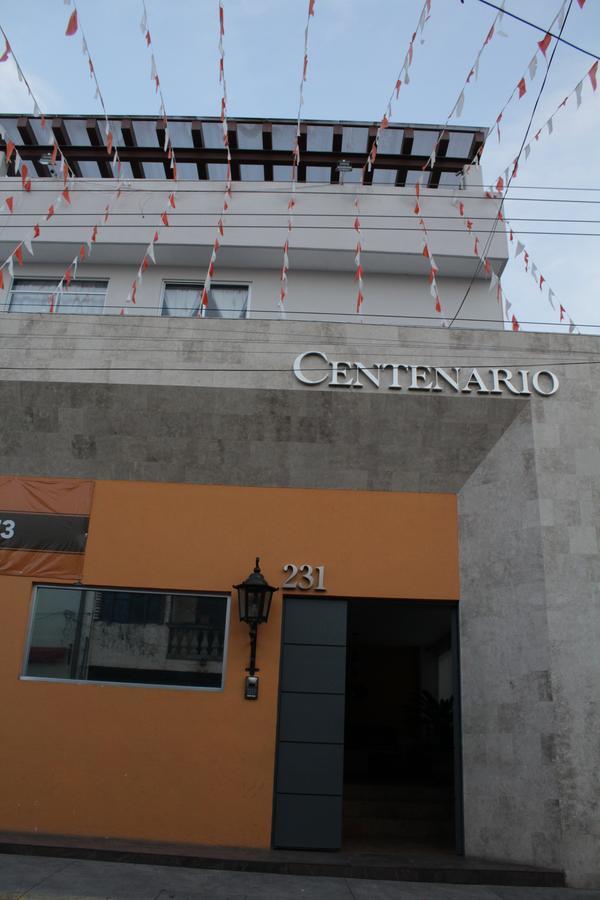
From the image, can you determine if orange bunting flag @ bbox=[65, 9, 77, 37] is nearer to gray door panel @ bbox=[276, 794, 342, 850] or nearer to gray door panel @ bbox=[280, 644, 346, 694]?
gray door panel @ bbox=[280, 644, 346, 694]

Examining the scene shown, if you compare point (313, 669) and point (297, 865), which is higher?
point (313, 669)

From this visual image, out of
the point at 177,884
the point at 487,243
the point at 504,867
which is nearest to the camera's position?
the point at 177,884

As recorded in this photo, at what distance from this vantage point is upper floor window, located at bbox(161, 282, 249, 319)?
489 inches

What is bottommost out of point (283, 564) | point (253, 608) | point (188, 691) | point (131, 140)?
point (188, 691)

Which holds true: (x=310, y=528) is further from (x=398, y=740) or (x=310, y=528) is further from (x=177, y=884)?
(x=398, y=740)

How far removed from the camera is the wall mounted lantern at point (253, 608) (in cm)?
890

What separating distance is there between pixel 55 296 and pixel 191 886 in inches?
366

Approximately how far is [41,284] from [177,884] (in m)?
9.73

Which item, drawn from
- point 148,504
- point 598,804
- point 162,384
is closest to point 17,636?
point 148,504

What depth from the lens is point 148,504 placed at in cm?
978

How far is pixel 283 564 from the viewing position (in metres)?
9.45

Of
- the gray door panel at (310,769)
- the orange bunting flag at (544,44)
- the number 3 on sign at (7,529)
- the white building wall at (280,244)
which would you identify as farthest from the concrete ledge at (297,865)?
the orange bunting flag at (544,44)

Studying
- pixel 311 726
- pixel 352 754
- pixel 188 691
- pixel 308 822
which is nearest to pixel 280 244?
pixel 188 691

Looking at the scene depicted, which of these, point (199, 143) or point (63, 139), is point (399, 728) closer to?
point (199, 143)
